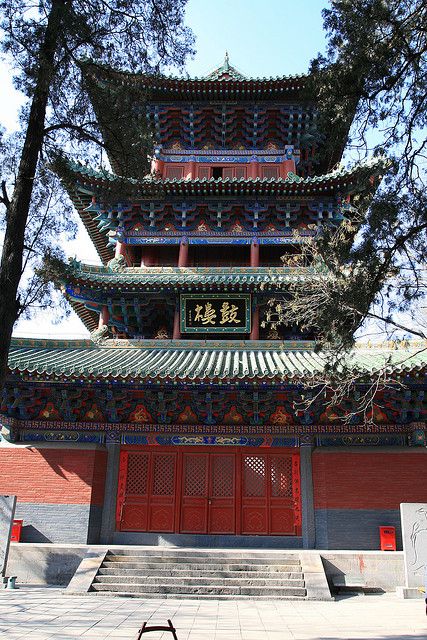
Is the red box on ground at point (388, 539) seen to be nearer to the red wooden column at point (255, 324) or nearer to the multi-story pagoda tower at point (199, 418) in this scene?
the multi-story pagoda tower at point (199, 418)

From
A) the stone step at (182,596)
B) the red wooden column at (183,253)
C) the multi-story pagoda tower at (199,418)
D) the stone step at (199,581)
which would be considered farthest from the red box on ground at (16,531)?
the red wooden column at (183,253)

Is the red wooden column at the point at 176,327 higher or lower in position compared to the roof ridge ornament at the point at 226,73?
lower

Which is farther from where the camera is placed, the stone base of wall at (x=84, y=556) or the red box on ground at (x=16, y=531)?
the red box on ground at (x=16, y=531)

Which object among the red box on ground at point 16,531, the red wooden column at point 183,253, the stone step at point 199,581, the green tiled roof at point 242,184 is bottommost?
the stone step at point 199,581

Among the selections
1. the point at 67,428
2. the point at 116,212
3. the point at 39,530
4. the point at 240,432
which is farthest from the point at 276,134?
the point at 39,530

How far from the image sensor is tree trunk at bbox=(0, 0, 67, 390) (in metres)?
6.03

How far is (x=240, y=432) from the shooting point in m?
12.4

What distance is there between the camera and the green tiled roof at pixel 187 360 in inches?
431

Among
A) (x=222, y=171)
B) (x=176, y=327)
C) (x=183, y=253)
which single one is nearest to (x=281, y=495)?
(x=176, y=327)

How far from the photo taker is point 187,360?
12641 millimetres

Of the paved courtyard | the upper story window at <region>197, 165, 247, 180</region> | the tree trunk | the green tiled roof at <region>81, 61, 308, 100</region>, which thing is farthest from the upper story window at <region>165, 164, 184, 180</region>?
the paved courtyard

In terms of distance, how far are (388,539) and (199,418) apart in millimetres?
4778

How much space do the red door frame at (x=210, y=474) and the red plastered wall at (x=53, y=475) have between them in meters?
0.50

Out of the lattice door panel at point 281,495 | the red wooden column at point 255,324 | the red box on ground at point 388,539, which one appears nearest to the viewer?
the red box on ground at point 388,539
